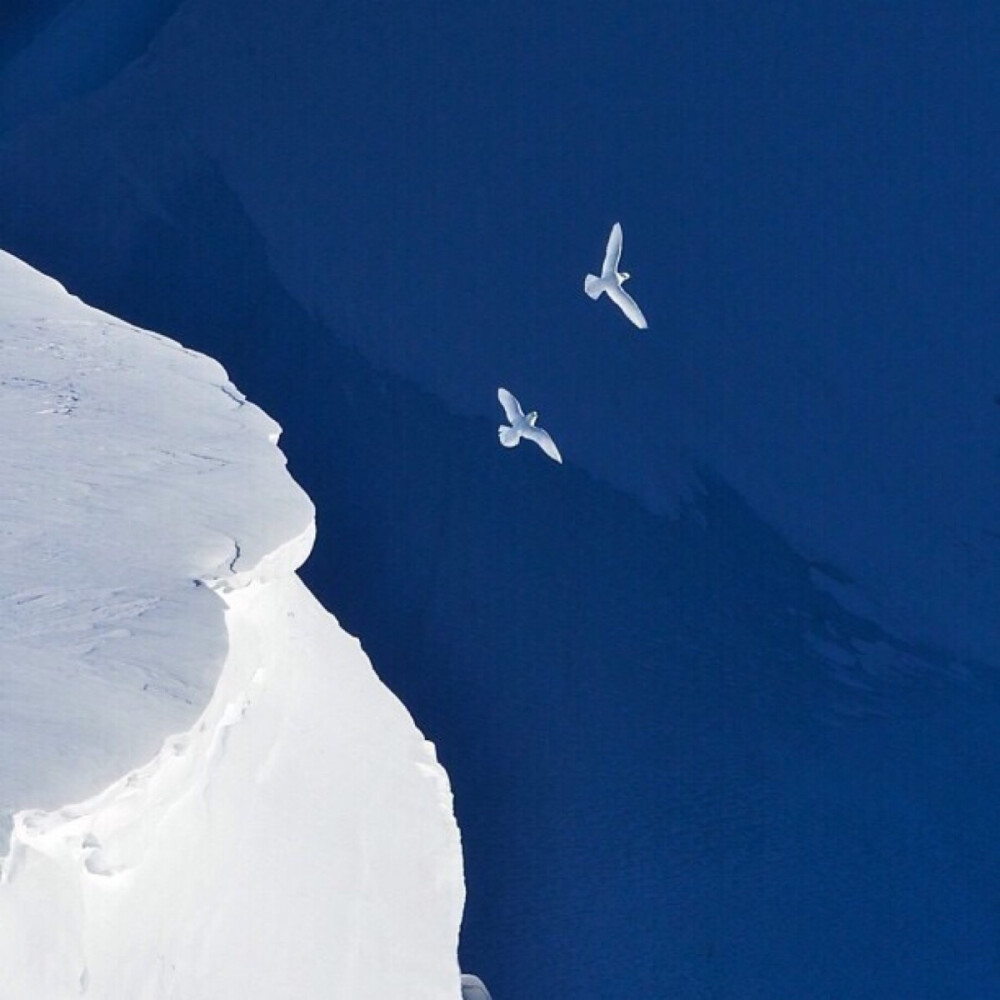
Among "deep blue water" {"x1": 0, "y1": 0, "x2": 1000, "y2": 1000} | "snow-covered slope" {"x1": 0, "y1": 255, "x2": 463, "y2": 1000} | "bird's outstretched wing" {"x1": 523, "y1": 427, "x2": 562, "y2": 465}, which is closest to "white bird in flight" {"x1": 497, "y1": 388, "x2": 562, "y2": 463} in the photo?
"bird's outstretched wing" {"x1": 523, "y1": 427, "x2": 562, "y2": 465}

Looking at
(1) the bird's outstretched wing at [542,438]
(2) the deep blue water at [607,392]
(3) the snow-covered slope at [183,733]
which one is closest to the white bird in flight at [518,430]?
(1) the bird's outstretched wing at [542,438]

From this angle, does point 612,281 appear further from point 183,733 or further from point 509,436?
point 183,733

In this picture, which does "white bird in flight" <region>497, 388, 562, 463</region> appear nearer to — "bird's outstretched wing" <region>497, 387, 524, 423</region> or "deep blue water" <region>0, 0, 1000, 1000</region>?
"bird's outstretched wing" <region>497, 387, 524, 423</region>

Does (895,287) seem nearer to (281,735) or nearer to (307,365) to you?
(307,365)

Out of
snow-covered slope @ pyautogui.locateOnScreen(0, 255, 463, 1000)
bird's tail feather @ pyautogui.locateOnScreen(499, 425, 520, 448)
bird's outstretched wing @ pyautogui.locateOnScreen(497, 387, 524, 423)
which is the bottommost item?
snow-covered slope @ pyautogui.locateOnScreen(0, 255, 463, 1000)

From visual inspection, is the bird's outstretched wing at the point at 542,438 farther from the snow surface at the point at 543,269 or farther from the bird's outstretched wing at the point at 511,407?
the snow surface at the point at 543,269

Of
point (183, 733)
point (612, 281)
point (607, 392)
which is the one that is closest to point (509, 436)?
point (612, 281)

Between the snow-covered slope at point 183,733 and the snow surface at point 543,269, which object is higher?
the snow surface at point 543,269
